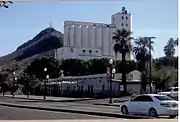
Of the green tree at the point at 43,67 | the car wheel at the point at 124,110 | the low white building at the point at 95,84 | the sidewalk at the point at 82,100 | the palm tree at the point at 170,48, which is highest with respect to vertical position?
the palm tree at the point at 170,48

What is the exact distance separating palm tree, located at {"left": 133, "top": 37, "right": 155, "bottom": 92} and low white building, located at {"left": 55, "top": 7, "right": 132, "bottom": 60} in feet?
1.26

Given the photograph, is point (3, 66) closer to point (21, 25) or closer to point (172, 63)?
point (21, 25)

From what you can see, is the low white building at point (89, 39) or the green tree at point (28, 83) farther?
the green tree at point (28, 83)

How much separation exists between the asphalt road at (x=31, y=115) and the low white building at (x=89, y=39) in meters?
1.96

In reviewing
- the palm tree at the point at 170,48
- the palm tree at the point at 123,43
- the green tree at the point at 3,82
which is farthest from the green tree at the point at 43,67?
the palm tree at the point at 170,48

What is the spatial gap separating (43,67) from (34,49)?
0.82 metres

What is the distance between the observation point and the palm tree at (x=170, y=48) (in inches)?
674

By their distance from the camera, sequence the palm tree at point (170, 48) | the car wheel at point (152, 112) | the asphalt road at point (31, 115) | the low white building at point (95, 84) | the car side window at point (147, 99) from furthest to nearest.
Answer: the car side window at point (147, 99) → the low white building at point (95, 84) → the car wheel at point (152, 112) → the asphalt road at point (31, 115) → the palm tree at point (170, 48)

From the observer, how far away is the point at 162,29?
57.9 feet

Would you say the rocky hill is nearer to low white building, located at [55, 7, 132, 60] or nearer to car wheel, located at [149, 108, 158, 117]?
low white building, located at [55, 7, 132, 60]

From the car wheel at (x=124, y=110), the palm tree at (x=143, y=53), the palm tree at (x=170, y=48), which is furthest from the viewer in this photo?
the car wheel at (x=124, y=110)

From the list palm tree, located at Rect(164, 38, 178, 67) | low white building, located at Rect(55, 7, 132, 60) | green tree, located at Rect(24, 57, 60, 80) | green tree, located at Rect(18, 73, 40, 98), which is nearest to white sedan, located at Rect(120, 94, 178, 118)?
palm tree, located at Rect(164, 38, 178, 67)

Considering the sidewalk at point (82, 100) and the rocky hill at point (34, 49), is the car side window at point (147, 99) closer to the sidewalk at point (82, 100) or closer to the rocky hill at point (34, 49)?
the sidewalk at point (82, 100)

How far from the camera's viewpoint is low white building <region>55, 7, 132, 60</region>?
18.5m
